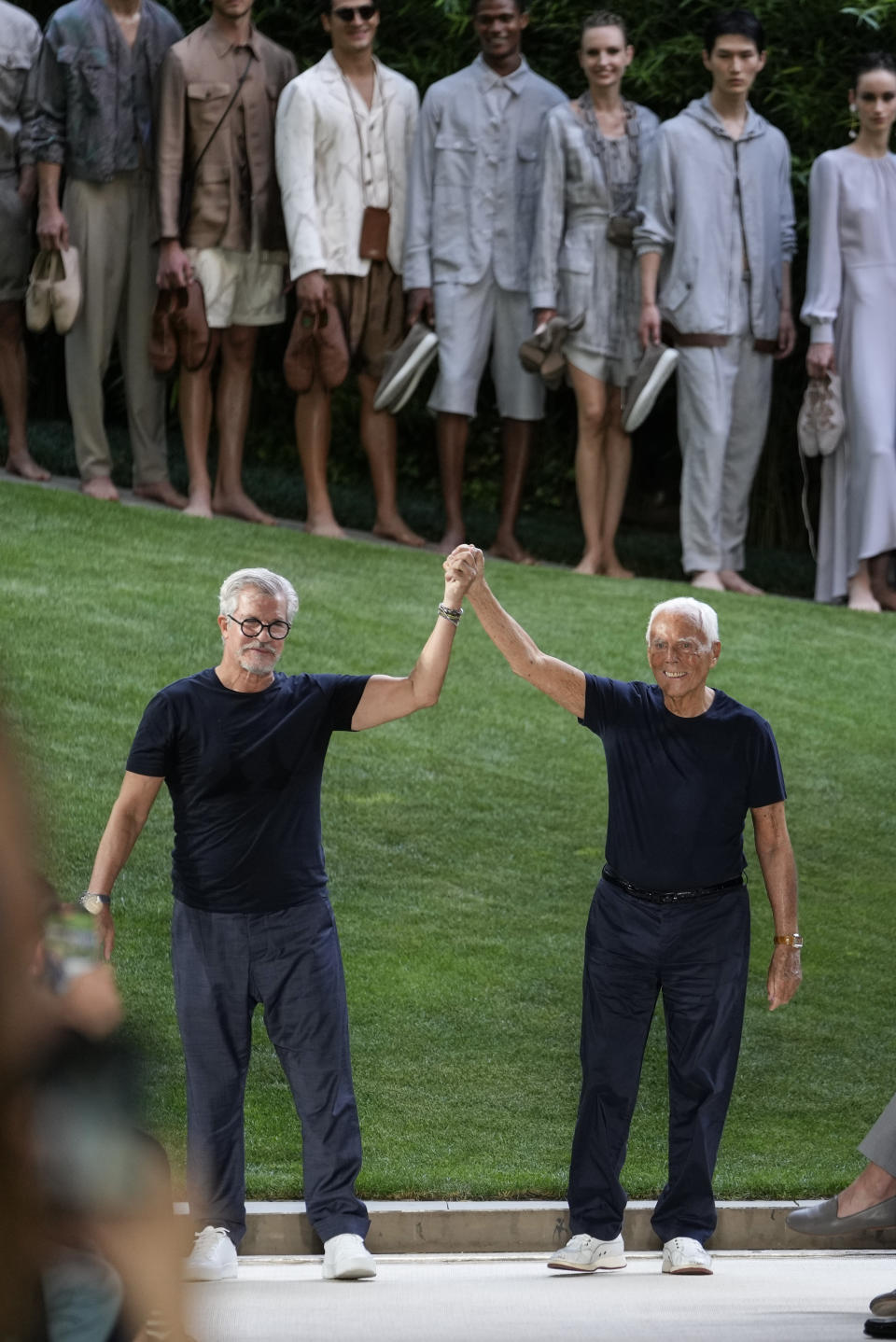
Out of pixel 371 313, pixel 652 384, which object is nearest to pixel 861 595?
pixel 652 384

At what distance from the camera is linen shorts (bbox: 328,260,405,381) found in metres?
11.9

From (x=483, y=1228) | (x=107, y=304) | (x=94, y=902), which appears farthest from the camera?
(x=107, y=304)

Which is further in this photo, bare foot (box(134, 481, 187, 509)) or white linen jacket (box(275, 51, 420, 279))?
bare foot (box(134, 481, 187, 509))

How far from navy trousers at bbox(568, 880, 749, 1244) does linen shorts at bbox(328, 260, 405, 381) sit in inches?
264

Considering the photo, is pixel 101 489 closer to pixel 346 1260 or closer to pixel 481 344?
pixel 481 344

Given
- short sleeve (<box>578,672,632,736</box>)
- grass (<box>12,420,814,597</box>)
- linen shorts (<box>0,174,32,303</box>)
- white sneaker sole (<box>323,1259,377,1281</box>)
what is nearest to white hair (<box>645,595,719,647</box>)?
short sleeve (<box>578,672,632,736</box>)

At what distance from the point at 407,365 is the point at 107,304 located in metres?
1.66

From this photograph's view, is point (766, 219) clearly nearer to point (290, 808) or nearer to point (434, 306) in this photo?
point (434, 306)

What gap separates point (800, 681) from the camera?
10789 millimetres

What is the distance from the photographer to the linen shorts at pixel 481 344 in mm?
12023

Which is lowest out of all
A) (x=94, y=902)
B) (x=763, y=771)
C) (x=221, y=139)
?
(x=94, y=902)

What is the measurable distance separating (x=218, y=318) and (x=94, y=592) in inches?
81.5

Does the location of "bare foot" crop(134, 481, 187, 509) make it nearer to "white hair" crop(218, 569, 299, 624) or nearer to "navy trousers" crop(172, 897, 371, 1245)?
"white hair" crop(218, 569, 299, 624)

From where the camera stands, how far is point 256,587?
18.4ft
